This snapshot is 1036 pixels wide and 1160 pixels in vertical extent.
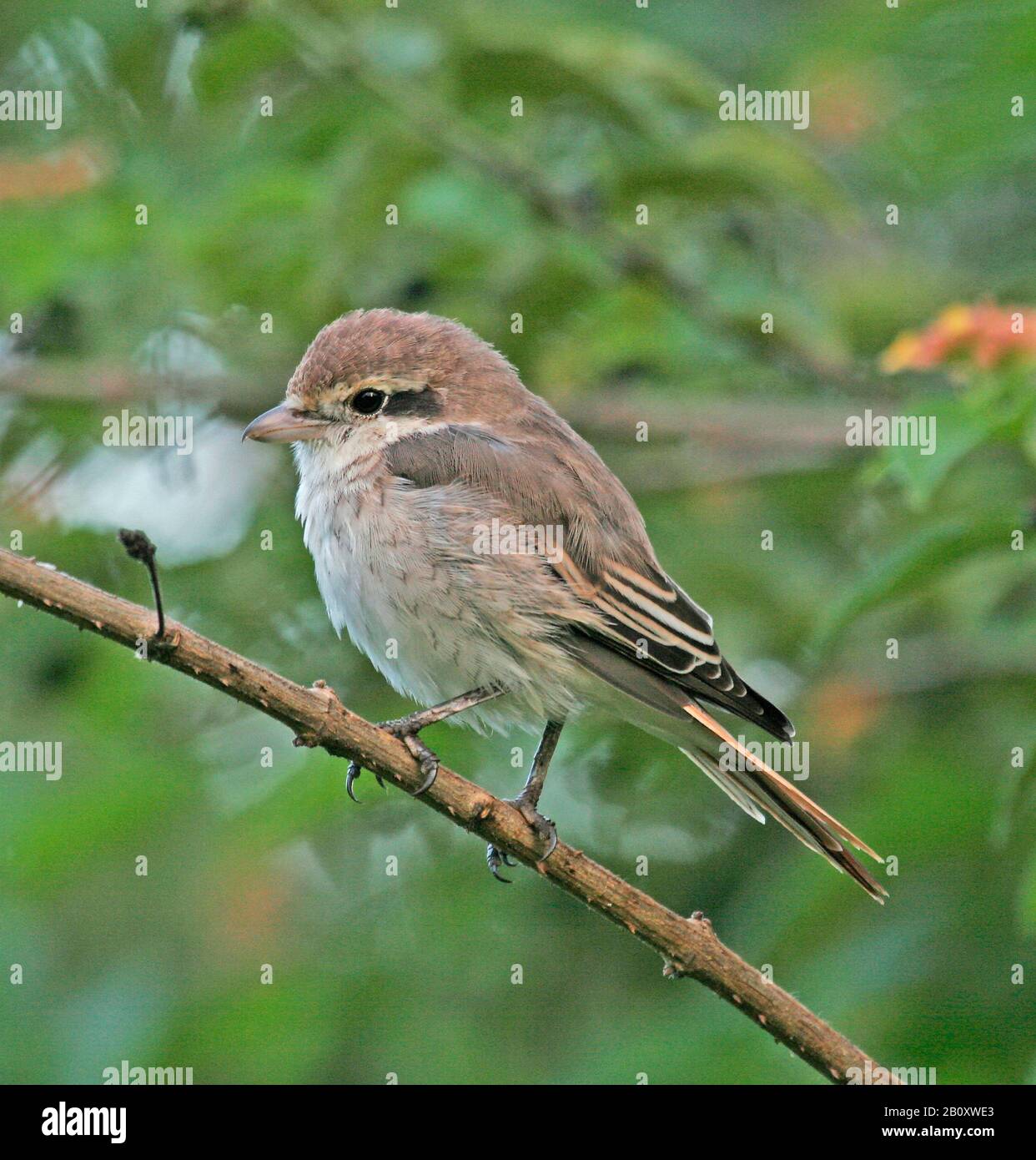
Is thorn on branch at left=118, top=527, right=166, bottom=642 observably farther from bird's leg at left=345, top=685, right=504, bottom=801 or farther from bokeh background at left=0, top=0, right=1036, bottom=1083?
bokeh background at left=0, top=0, right=1036, bottom=1083

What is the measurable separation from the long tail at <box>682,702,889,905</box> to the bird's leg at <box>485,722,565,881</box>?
590mm

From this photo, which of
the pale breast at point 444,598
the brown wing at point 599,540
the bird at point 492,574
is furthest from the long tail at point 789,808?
the pale breast at point 444,598

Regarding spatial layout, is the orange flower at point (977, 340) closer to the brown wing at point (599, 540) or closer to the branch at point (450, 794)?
the brown wing at point (599, 540)

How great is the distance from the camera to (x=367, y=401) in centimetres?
566

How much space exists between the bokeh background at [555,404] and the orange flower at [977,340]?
0.23 metres

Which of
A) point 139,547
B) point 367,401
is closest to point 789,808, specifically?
point 367,401

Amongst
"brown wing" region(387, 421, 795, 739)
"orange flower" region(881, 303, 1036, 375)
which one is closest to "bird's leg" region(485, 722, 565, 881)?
"brown wing" region(387, 421, 795, 739)

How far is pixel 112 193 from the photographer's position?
6.34 m

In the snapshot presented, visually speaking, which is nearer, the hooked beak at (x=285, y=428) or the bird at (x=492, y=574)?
the bird at (x=492, y=574)

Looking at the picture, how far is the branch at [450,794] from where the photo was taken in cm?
359

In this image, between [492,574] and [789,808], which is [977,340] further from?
[492,574]

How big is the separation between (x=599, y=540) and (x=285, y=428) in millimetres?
1184
